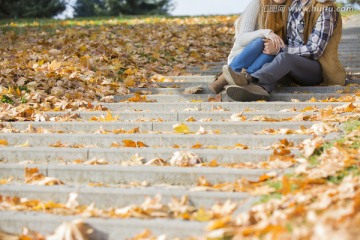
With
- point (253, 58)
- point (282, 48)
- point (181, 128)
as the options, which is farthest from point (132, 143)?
point (282, 48)

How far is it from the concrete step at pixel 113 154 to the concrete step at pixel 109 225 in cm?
97

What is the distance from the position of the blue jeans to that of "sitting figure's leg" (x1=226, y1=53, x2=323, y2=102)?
0.43 ft

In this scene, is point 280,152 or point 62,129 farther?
point 62,129

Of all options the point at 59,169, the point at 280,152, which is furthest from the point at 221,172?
the point at 59,169

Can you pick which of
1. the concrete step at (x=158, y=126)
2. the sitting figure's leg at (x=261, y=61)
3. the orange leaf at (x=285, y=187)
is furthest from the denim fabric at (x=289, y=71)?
the orange leaf at (x=285, y=187)

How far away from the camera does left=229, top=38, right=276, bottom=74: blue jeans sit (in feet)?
19.6

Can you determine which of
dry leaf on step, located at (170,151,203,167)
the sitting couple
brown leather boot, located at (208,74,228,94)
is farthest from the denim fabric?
dry leaf on step, located at (170,151,203,167)

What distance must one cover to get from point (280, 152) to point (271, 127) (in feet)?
2.53

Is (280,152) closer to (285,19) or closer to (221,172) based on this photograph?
(221,172)

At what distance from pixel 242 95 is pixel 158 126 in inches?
40.9

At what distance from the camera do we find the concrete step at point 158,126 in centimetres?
485

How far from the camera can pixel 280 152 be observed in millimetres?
4105

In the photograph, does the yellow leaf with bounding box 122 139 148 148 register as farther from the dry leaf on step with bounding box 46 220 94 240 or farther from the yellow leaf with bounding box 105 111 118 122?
the dry leaf on step with bounding box 46 220 94 240

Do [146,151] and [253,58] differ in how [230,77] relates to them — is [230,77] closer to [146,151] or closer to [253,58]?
[253,58]
